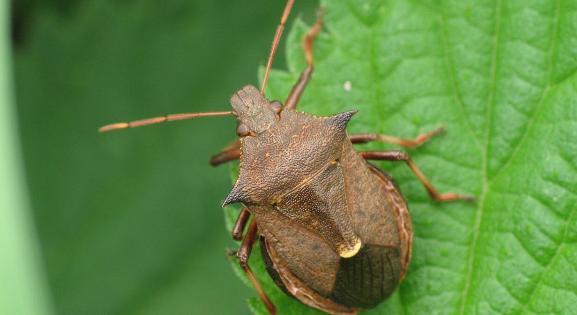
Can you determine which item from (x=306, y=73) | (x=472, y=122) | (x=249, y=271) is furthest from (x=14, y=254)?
(x=472, y=122)

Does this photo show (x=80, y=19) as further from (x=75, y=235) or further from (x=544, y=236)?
(x=544, y=236)

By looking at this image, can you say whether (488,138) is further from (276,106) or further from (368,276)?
(276,106)

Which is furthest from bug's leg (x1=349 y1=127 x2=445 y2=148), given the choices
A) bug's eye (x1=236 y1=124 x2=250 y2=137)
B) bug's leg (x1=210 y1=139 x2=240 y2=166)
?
bug's leg (x1=210 y1=139 x2=240 y2=166)

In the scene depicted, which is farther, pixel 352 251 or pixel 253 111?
pixel 253 111

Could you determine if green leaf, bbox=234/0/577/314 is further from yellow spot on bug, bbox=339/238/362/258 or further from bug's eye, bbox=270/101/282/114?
yellow spot on bug, bbox=339/238/362/258

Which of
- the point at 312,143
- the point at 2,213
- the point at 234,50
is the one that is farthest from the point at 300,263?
the point at 234,50

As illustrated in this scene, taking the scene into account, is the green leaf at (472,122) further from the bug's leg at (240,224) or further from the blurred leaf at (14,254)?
the blurred leaf at (14,254)
